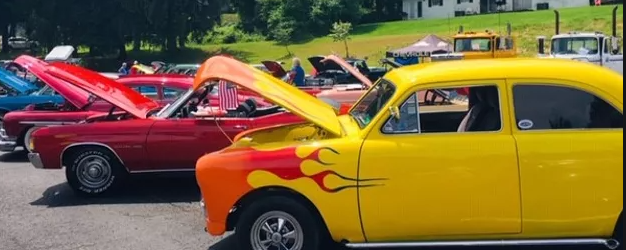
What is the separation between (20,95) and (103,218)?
7321 millimetres

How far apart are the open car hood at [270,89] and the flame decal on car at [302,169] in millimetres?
340

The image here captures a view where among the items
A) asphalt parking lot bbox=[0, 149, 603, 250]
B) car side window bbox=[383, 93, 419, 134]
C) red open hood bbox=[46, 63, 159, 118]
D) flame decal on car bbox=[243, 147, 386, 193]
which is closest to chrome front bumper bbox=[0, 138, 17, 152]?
asphalt parking lot bbox=[0, 149, 603, 250]

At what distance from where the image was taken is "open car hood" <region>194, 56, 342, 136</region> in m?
6.04

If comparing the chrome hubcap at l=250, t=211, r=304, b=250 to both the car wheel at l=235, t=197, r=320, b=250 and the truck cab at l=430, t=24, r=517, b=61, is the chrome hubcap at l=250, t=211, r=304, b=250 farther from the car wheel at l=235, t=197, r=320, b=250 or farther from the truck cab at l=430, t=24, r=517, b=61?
the truck cab at l=430, t=24, r=517, b=61

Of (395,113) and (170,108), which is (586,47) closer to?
(170,108)

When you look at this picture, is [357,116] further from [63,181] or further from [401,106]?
[63,181]

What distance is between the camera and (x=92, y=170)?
28.9 feet

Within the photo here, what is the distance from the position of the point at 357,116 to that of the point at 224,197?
1.38m

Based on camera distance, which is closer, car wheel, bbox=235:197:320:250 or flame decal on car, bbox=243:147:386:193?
flame decal on car, bbox=243:147:386:193

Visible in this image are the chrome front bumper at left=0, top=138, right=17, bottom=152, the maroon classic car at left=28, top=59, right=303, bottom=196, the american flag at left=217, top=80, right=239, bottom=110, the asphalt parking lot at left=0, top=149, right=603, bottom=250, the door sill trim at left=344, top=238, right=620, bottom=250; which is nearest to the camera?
the door sill trim at left=344, top=238, right=620, bottom=250

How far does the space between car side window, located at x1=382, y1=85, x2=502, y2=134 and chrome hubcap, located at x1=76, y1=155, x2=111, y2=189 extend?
419cm

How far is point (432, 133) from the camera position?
221 inches

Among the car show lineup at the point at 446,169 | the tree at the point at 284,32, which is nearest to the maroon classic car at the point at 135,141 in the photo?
the car show lineup at the point at 446,169

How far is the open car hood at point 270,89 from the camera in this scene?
19.8 ft
